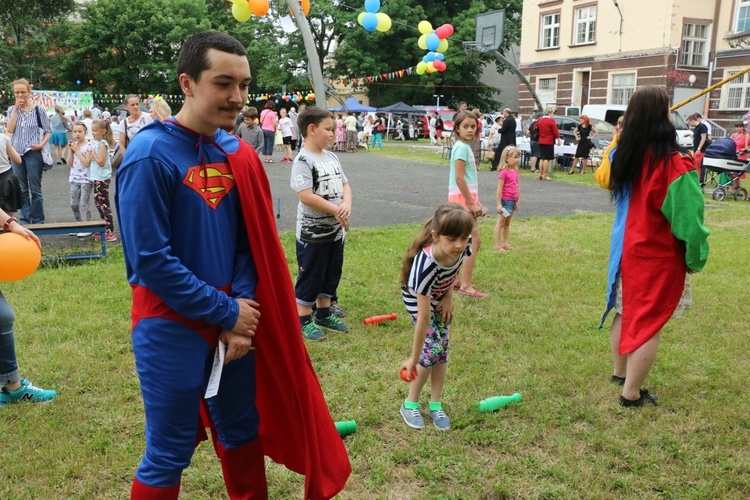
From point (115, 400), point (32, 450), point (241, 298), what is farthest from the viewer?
Answer: point (115, 400)

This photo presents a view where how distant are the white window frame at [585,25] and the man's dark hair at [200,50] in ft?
105

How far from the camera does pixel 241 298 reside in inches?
85.5

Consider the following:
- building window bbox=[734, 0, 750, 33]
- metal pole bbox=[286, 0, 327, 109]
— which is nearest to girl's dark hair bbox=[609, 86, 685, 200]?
metal pole bbox=[286, 0, 327, 109]

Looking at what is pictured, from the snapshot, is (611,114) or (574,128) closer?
(574,128)

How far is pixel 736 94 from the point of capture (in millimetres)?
26125

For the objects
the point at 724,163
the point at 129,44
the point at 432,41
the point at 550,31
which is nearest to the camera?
the point at 724,163

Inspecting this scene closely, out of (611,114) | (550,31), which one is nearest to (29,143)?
(611,114)

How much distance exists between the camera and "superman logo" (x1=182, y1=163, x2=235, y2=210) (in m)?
2.06

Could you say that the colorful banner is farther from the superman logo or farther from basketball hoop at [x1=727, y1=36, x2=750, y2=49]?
basketball hoop at [x1=727, y1=36, x2=750, y2=49]

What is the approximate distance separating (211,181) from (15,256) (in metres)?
1.71

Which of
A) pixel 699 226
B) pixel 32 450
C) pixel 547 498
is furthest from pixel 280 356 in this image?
pixel 699 226

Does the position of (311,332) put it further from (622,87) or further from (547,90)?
(547,90)

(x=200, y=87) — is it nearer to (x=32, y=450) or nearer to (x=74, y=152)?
(x=32, y=450)

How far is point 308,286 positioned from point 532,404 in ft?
6.39
